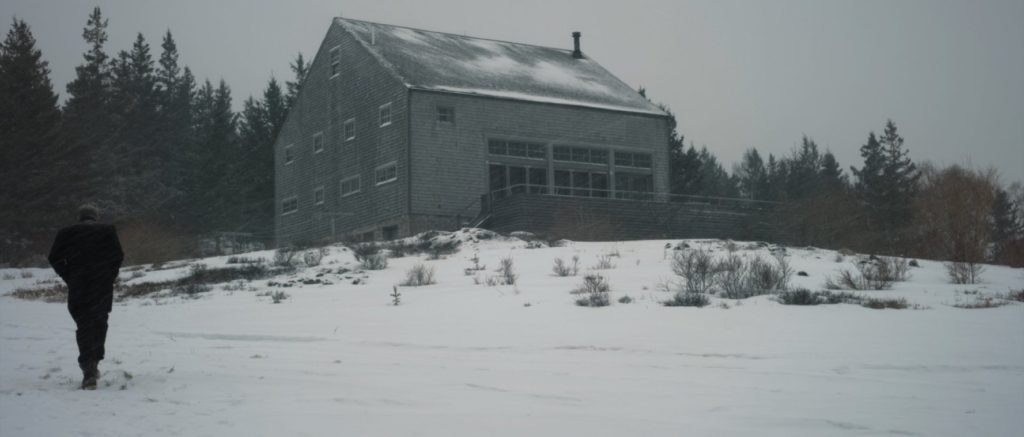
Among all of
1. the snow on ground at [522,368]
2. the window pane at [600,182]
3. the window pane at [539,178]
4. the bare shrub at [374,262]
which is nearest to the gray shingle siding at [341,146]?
the window pane at [539,178]

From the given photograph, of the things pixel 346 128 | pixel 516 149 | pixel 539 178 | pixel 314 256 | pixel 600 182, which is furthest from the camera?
pixel 346 128

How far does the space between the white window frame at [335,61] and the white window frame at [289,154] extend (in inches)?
177

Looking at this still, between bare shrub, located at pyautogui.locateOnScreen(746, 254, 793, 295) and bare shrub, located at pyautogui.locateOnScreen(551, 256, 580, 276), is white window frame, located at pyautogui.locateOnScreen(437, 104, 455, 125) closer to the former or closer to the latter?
bare shrub, located at pyautogui.locateOnScreen(551, 256, 580, 276)

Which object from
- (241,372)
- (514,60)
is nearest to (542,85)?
(514,60)

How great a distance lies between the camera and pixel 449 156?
35094 millimetres

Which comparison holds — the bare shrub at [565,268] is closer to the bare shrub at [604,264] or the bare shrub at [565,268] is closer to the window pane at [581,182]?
the bare shrub at [604,264]

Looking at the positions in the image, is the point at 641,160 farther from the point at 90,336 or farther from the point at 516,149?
the point at 90,336

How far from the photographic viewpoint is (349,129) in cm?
3888

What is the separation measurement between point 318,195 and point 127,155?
1973 centimetres

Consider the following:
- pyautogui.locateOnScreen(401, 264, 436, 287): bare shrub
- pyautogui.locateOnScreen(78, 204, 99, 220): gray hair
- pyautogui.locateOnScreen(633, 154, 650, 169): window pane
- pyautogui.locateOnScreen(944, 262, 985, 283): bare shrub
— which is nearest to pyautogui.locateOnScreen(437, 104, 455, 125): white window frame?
pyautogui.locateOnScreen(633, 154, 650, 169): window pane

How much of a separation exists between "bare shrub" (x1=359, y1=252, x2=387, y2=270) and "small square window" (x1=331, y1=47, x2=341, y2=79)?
62.0 ft

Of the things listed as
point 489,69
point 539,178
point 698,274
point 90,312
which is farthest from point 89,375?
point 489,69

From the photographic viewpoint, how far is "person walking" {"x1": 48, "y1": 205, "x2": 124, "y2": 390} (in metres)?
8.89

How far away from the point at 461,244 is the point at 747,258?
27.4 feet
